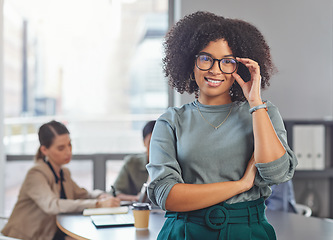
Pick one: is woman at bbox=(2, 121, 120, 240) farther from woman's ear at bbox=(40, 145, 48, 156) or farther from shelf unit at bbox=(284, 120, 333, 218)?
shelf unit at bbox=(284, 120, 333, 218)

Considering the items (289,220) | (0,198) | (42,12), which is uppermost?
(42,12)

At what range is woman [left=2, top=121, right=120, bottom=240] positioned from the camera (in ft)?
8.94

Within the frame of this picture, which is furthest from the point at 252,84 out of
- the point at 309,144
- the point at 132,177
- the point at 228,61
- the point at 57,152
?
the point at 309,144

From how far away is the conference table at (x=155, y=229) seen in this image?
208 cm

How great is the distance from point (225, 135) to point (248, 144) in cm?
6

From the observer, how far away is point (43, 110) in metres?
4.62

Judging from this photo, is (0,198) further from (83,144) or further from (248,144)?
(248,144)

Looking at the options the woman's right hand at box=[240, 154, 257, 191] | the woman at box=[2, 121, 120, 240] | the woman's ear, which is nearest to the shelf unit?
the woman at box=[2, 121, 120, 240]

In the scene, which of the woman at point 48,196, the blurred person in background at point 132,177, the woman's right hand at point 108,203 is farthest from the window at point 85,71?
the woman's right hand at point 108,203

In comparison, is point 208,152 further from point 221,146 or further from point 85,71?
point 85,71

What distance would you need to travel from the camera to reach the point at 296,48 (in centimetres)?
446

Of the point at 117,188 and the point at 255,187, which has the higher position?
the point at 255,187

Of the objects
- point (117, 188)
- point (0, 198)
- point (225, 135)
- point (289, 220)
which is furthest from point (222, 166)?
point (0, 198)

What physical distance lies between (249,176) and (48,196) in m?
1.77
